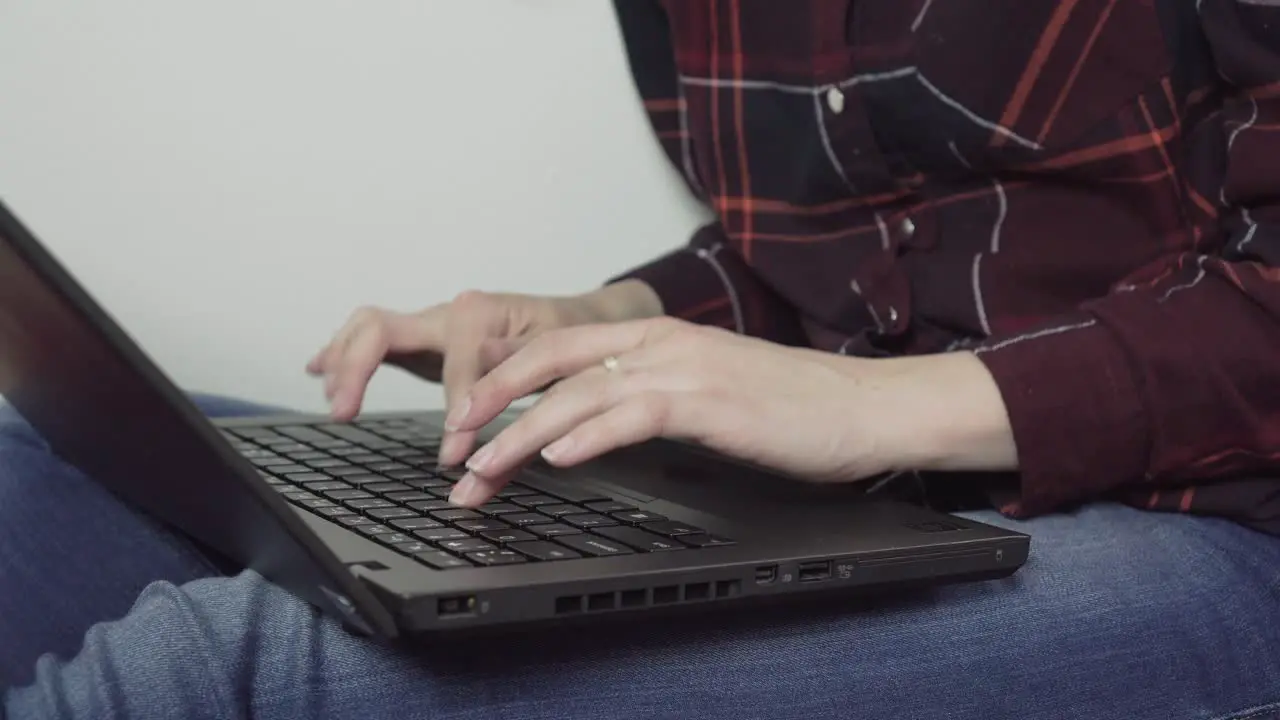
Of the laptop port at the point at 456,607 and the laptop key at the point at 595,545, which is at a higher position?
the laptop port at the point at 456,607

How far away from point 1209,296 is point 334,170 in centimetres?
73

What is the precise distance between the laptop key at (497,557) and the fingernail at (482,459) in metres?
0.08

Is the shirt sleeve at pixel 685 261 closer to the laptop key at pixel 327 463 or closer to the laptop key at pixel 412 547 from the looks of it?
the laptop key at pixel 327 463

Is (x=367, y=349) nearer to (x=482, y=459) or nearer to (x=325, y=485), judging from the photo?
(x=325, y=485)

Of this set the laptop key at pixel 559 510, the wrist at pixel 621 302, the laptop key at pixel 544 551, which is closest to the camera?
the laptop key at pixel 544 551

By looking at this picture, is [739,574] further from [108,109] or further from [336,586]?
[108,109]

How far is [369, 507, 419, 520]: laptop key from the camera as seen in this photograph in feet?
2.18

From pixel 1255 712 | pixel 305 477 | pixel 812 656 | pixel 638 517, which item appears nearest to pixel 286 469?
pixel 305 477

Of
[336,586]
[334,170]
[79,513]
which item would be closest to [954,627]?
[336,586]

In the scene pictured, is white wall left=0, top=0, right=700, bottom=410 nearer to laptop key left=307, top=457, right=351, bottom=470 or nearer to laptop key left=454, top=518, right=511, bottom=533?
laptop key left=307, top=457, right=351, bottom=470

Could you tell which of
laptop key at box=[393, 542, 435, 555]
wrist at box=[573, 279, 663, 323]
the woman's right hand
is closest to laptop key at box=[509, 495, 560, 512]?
laptop key at box=[393, 542, 435, 555]

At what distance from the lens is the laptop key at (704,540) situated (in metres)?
0.62

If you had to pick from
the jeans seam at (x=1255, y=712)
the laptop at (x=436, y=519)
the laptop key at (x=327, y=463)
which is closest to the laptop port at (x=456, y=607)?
the laptop at (x=436, y=519)

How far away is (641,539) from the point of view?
630 mm
